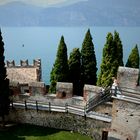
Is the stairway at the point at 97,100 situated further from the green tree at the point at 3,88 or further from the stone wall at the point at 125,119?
the green tree at the point at 3,88

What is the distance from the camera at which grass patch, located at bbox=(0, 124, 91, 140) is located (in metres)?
18.8

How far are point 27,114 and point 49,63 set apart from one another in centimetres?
9223

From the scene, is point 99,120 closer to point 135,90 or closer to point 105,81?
point 135,90

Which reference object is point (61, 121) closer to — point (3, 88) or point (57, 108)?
point (57, 108)

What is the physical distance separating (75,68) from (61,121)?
770 centimetres

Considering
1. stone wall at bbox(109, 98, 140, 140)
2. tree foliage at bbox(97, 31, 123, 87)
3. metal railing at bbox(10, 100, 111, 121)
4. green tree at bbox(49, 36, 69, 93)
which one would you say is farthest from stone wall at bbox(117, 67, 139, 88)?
green tree at bbox(49, 36, 69, 93)

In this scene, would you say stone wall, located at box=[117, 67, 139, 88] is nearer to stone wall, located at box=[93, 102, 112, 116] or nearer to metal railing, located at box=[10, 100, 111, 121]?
stone wall, located at box=[93, 102, 112, 116]

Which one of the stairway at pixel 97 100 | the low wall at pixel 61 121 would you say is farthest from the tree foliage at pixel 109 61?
the low wall at pixel 61 121

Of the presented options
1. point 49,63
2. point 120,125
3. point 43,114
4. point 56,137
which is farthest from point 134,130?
point 49,63

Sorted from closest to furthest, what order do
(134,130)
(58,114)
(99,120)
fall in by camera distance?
(134,130)
(99,120)
(58,114)

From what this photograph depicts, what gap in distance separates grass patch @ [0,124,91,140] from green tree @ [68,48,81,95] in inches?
291

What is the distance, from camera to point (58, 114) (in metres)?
19.8

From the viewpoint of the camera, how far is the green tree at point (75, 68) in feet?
86.3

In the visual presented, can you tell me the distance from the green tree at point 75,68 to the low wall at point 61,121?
707 centimetres
